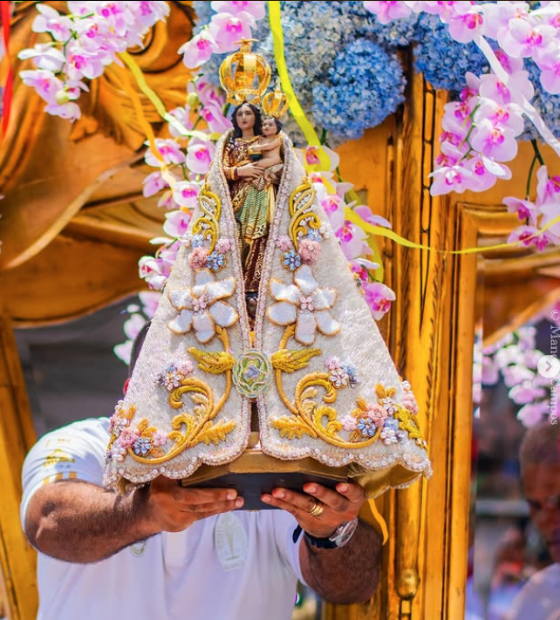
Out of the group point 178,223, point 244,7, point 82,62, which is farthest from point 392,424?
point 82,62

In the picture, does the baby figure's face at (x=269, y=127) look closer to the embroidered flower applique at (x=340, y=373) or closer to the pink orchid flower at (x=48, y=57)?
the embroidered flower applique at (x=340, y=373)

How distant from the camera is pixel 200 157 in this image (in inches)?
85.7

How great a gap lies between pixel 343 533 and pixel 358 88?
932 millimetres

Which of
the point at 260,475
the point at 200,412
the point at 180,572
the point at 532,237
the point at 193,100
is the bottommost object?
the point at 180,572

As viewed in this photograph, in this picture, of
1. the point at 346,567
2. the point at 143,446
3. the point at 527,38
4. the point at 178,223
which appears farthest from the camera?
the point at 178,223

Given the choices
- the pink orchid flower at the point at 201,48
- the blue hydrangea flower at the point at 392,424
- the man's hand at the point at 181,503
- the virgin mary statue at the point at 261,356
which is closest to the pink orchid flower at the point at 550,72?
the virgin mary statue at the point at 261,356

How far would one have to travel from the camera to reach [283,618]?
224cm

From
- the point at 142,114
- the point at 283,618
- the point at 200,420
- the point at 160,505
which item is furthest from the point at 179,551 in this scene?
the point at 142,114

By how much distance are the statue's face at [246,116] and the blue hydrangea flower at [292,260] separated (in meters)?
0.24

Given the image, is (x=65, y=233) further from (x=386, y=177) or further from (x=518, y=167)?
(x=518, y=167)

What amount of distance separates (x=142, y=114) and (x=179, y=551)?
100 cm

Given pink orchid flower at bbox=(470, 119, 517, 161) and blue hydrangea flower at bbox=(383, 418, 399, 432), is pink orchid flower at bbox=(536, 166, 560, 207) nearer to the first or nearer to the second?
pink orchid flower at bbox=(470, 119, 517, 161)

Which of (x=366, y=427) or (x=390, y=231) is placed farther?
(x=390, y=231)

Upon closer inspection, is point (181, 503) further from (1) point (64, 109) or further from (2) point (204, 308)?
(1) point (64, 109)
